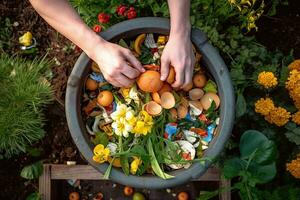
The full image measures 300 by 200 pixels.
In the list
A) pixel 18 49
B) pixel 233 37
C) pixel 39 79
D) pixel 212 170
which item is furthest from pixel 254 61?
pixel 18 49

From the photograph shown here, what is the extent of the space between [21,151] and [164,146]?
630 millimetres

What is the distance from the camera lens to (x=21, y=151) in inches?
61.7

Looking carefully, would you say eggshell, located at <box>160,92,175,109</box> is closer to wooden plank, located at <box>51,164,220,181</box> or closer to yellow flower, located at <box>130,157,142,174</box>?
yellow flower, located at <box>130,157,142,174</box>

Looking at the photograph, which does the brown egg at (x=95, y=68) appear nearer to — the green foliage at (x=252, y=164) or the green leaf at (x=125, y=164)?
the green leaf at (x=125, y=164)

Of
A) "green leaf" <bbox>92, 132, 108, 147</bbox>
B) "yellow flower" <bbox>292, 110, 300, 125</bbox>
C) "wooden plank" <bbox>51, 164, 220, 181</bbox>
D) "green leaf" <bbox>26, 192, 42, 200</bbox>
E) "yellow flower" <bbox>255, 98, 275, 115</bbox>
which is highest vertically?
"yellow flower" <bbox>255, 98, 275, 115</bbox>

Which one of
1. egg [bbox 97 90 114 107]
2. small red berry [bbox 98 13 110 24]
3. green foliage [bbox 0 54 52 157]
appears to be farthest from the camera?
green foliage [bbox 0 54 52 157]

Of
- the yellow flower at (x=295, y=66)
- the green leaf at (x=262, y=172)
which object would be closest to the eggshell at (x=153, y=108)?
the green leaf at (x=262, y=172)

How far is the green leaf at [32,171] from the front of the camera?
1.42 meters

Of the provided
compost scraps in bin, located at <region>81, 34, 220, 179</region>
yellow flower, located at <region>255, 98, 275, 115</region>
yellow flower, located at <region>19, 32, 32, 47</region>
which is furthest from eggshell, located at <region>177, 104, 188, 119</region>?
yellow flower, located at <region>19, 32, 32, 47</region>

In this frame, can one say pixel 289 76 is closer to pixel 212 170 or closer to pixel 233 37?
pixel 233 37

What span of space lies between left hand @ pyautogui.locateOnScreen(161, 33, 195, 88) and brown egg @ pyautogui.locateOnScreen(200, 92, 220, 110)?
11cm

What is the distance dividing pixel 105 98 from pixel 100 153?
15cm

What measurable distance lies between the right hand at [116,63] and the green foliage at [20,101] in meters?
0.40

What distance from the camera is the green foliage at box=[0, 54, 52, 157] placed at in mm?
1408
